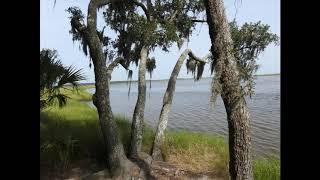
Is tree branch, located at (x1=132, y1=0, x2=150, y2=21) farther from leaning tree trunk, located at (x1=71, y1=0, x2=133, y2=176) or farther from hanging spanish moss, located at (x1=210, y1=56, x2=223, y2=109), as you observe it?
hanging spanish moss, located at (x1=210, y1=56, x2=223, y2=109)

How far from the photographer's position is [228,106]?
5.75 m

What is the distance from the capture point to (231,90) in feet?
18.6

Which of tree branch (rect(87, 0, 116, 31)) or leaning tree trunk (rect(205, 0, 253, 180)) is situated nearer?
leaning tree trunk (rect(205, 0, 253, 180))

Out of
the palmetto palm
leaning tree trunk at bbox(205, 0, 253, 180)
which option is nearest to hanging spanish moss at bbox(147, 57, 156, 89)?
the palmetto palm

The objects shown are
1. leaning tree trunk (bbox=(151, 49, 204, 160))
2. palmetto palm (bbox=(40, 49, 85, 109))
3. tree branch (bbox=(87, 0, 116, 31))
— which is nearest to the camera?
palmetto palm (bbox=(40, 49, 85, 109))

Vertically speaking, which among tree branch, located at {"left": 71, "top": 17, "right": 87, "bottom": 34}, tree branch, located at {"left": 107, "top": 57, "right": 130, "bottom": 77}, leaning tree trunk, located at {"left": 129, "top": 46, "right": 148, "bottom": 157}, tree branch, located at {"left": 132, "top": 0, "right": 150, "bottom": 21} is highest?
tree branch, located at {"left": 132, "top": 0, "right": 150, "bottom": 21}

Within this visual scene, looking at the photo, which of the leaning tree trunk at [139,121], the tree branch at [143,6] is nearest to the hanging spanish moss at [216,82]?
the leaning tree trunk at [139,121]

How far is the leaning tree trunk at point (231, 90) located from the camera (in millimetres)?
5680

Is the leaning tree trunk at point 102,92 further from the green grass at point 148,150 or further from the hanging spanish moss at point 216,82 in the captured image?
the hanging spanish moss at point 216,82

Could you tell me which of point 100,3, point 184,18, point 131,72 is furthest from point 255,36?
point 100,3

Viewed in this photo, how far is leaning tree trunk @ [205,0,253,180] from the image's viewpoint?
5.68 meters

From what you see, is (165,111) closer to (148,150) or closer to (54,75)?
(148,150)

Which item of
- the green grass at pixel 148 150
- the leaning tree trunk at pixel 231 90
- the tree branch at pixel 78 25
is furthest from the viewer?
the green grass at pixel 148 150
